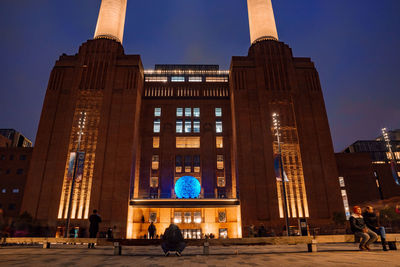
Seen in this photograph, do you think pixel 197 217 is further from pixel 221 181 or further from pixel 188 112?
pixel 188 112

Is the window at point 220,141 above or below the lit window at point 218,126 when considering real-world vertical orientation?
below

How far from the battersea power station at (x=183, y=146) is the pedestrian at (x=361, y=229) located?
77.8 feet

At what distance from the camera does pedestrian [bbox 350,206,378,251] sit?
9.09 m

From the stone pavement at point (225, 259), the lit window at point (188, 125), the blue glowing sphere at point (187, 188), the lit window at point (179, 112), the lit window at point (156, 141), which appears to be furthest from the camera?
the lit window at point (179, 112)

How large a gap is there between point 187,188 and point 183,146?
391 inches

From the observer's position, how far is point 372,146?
2494 inches

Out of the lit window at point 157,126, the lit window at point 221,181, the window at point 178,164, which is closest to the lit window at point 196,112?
the lit window at point 157,126

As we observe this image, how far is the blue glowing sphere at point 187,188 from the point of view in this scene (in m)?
37.2

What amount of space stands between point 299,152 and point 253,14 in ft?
103

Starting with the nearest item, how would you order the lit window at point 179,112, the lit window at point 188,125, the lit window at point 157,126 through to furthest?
1. the lit window at point 157,126
2. the lit window at point 188,125
3. the lit window at point 179,112

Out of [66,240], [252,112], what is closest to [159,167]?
[252,112]

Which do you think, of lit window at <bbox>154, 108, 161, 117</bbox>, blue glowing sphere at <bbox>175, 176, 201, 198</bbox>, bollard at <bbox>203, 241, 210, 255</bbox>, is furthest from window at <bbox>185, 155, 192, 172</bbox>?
bollard at <bbox>203, 241, 210, 255</bbox>

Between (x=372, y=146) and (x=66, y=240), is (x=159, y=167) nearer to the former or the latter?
(x=66, y=240)

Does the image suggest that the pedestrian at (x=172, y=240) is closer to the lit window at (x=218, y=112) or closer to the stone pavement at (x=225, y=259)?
the stone pavement at (x=225, y=259)
